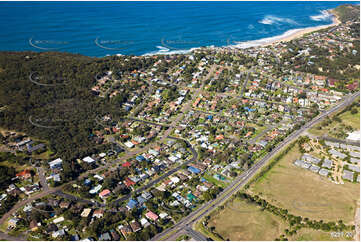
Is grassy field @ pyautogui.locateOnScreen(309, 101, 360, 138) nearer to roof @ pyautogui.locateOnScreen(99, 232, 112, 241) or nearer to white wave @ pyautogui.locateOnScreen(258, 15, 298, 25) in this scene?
roof @ pyautogui.locateOnScreen(99, 232, 112, 241)

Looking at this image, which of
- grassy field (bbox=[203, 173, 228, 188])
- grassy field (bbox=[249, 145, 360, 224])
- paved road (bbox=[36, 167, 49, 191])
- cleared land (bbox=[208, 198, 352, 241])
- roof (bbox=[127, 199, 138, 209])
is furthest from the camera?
grassy field (bbox=[203, 173, 228, 188])

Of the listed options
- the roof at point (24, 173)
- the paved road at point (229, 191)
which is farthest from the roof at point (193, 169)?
the roof at point (24, 173)

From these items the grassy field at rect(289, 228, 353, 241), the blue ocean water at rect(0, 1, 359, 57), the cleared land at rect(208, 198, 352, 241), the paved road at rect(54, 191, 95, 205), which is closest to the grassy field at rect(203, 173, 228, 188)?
the cleared land at rect(208, 198, 352, 241)

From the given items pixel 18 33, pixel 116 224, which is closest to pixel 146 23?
pixel 18 33

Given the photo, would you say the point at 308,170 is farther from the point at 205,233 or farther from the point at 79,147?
the point at 79,147

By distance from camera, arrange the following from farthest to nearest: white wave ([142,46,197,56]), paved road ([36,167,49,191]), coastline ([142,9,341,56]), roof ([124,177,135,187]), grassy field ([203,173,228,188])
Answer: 1. coastline ([142,9,341,56])
2. white wave ([142,46,197,56])
3. grassy field ([203,173,228,188])
4. roof ([124,177,135,187])
5. paved road ([36,167,49,191])

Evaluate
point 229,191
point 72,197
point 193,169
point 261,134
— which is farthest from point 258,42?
point 72,197
